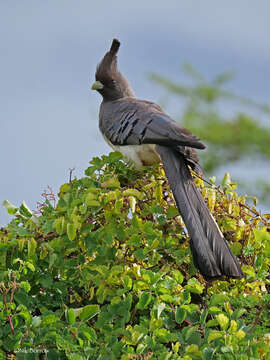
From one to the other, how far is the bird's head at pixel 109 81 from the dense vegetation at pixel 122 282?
1205 millimetres

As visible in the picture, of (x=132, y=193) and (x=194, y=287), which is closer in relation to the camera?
(x=194, y=287)

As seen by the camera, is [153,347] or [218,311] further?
[218,311]

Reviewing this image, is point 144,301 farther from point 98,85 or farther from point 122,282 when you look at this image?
point 98,85

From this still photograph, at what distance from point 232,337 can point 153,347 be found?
0.72 feet

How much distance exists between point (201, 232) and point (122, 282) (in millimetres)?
386

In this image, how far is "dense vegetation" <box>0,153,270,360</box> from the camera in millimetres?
1492

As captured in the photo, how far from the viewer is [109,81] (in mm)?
3230

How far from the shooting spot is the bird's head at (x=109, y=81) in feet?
10.6

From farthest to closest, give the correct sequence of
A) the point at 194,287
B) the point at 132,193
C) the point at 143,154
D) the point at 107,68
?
1. the point at 107,68
2. the point at 143,154
3. the point at 132,193
4. the point at 194,287

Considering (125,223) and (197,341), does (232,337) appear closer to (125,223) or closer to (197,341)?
(197,341)

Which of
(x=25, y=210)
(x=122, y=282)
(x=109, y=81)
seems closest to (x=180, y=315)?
(x=122, y=282)

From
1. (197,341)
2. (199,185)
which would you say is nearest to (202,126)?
(199,185)

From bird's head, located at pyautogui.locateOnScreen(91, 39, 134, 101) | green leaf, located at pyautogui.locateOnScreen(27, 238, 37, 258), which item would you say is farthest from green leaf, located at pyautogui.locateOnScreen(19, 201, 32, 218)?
bird's head, located at pyautogui.locateOnScreen(91, 39, 134, 101)

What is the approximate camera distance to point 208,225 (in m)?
1.96
